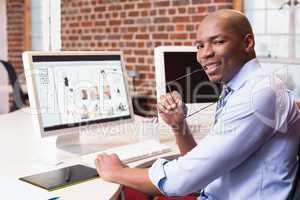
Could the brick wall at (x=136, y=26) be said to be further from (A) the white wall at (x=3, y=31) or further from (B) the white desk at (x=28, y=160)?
(B) the white desk at (x=28, y=160)

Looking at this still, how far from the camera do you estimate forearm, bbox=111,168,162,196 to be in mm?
1200

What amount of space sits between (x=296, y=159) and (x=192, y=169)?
1.08 feet

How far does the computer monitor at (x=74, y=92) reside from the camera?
1.68 m

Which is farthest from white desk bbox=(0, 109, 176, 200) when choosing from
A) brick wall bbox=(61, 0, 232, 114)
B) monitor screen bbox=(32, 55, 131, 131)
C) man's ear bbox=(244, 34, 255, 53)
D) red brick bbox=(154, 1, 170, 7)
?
red brick bbox=(154, 1, 170, 7)

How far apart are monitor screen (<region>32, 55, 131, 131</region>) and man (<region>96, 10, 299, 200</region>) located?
591mm

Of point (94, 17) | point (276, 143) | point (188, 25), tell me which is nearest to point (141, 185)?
point (276, 143)

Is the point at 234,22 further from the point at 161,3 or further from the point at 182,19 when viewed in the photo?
the point at 161,3

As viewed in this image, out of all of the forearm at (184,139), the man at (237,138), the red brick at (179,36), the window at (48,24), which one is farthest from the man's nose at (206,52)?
the window at (48,24)

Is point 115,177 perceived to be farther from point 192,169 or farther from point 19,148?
point 19,148

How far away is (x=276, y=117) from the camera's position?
3.70 feet

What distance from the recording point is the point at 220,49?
3.87 feet

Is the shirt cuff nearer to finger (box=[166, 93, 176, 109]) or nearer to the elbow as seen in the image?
the elbow

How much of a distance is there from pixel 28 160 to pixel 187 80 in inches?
35.3

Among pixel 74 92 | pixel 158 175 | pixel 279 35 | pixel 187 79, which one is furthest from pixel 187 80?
pixel 279 35
